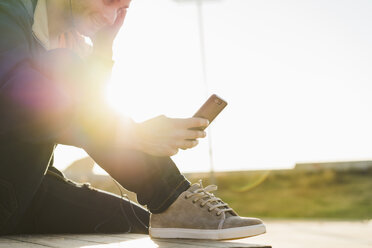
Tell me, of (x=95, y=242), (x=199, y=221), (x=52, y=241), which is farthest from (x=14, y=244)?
(x=199, y=221)

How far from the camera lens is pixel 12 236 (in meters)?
2.35

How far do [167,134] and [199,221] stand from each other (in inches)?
21.4

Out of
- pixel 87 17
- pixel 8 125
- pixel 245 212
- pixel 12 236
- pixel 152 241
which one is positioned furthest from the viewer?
pixel 245 212

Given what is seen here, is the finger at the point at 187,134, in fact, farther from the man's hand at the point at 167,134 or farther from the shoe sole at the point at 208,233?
the shoe sole at the point at 208,233

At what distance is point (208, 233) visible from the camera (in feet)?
6.86

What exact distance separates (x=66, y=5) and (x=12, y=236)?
1.27 metres

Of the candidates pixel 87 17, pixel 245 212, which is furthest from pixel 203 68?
pixel 87 17

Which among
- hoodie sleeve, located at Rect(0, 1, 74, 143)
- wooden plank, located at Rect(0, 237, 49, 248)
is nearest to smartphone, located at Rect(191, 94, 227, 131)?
hoodie sleeve, located at Rect(0, 1, 74, 143)

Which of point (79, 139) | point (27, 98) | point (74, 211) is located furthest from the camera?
point (74, 211)

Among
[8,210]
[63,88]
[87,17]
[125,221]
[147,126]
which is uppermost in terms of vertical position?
[87,17]

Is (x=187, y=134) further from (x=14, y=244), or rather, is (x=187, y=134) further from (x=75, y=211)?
(x=75, y=211)

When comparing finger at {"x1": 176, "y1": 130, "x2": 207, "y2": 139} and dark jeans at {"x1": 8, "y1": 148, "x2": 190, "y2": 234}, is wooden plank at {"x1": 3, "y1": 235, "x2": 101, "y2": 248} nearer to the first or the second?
dark jeans at {"x1": 8, "y1": 148, "x2": 190, "y2": 234}

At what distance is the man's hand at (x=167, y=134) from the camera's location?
70.1 inches

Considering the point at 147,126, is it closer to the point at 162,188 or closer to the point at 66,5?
the point at 162,188
